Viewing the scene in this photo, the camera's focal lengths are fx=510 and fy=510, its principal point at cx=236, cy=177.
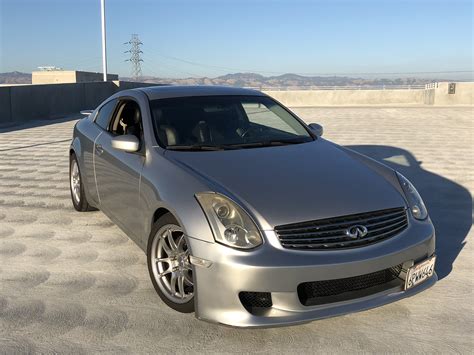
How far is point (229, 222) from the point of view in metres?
3.08

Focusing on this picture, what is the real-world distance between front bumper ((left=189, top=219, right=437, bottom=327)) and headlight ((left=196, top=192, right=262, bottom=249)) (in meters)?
0.06

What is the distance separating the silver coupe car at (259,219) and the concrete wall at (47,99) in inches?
559

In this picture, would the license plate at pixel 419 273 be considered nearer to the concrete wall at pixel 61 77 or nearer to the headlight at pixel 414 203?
the headlight at pixel 414 203

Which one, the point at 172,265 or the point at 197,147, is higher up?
the point at 197,147

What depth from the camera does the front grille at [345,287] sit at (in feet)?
9.83

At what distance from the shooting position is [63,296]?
3.77 meters

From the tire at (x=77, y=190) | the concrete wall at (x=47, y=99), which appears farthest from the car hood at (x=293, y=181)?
the concrete wall at (x=47, y=99)

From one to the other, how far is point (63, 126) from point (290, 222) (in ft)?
48.8

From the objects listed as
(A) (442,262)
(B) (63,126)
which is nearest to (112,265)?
(A) (442,262)

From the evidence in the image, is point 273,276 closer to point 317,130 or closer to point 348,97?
point 317,130

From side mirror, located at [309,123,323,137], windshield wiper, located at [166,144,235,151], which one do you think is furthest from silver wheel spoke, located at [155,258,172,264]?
side mirror, located at [309,123,323,137]

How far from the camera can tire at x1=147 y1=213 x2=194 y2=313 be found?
3365 millimetres

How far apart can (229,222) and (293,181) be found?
0.63m

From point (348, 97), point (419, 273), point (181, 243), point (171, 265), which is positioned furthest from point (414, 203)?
point (348, 97)
